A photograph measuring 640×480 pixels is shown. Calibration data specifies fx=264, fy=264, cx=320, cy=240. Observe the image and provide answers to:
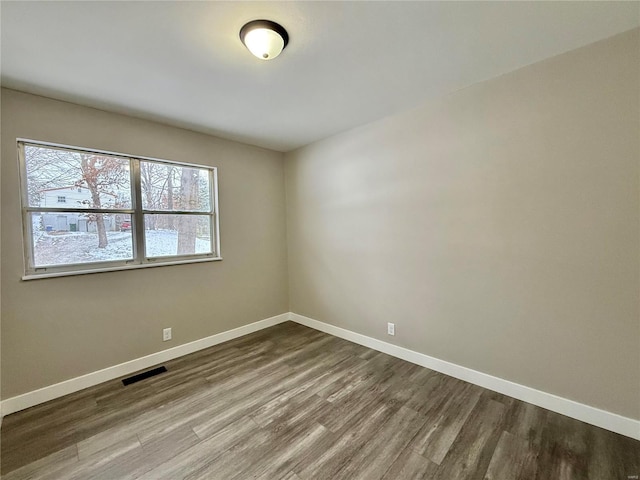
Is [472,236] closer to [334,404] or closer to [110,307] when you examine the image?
[334,404]

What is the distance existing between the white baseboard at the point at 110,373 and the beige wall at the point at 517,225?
5.60ft

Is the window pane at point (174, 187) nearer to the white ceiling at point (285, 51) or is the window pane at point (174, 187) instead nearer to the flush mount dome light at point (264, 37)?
the white ceiling at point (285, 51)

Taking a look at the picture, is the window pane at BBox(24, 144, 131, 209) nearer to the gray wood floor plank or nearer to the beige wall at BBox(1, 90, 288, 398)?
the beige wall at BBox(1, 90, 288, 398)

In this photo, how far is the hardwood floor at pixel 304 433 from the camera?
1.53 meters

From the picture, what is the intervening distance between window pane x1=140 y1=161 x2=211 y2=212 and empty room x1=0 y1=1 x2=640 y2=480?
0.02 m

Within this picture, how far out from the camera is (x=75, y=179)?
7.82 ft

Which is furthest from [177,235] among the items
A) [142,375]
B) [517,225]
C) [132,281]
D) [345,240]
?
[517,225]

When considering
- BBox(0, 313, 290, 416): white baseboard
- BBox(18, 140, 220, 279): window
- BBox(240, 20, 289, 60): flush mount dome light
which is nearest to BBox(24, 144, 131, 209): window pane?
BBox(18, 140, 220, 279): window

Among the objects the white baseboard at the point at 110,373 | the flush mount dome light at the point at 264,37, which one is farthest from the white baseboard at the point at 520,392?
the flush mount dome light at the point at 264,37

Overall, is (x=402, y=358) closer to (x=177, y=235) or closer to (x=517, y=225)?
(x=517, y=225)

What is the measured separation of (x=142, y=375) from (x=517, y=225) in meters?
3.63

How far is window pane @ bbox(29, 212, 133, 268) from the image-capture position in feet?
7.38

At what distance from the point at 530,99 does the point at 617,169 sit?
0.75 meters

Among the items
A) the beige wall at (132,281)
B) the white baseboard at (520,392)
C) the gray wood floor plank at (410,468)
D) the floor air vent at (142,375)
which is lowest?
the gray wood floor plank at (410,468)
